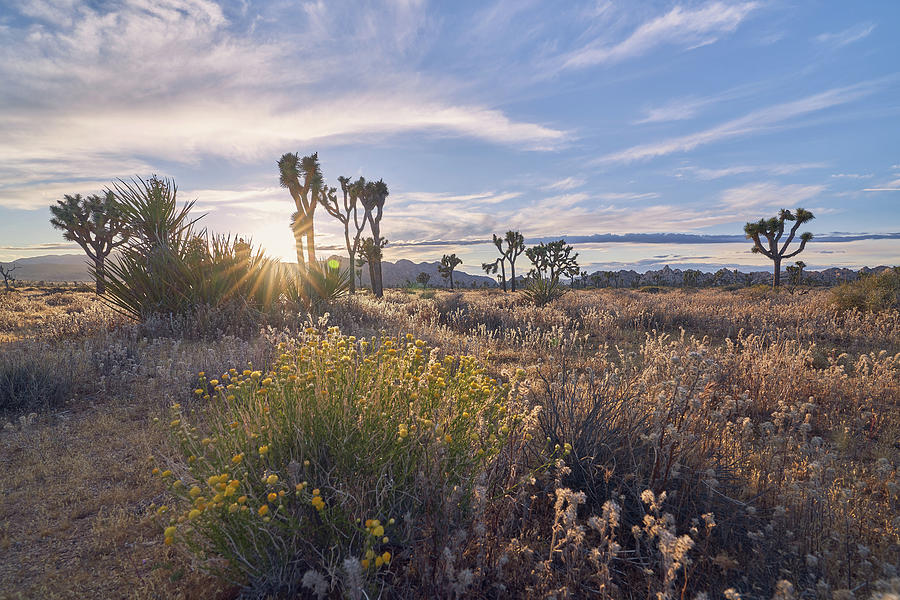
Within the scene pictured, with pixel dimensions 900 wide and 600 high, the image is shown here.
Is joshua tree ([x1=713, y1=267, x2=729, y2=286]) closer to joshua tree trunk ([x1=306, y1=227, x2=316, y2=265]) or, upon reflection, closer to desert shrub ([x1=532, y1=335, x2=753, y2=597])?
joshua tree trunk ([x1=306, y1=227, x2=316, y2=265])

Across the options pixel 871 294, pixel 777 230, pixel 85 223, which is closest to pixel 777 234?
pixel 777 230

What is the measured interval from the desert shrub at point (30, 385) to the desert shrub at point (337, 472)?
3.73 metres

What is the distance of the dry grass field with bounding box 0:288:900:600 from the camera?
2291mm

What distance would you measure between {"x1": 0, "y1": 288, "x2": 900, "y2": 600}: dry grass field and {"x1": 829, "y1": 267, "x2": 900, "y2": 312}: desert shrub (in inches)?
349

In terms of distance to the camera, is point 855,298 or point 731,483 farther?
point 855,298

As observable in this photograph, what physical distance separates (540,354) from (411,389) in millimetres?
5587

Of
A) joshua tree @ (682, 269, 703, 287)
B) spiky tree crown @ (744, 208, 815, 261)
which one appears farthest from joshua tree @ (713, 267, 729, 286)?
spiky tree crown @ (744, 208, 815, 261)

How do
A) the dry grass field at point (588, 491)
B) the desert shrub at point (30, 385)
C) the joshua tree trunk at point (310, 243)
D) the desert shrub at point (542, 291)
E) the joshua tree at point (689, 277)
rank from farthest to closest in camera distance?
the joshua tree at point (689, 277), the joshua tree trunk at point (310, 243), the desert shrub at point (542, 291), the desert shrub at point (30, 385), the dry grass field at point (588, 491)

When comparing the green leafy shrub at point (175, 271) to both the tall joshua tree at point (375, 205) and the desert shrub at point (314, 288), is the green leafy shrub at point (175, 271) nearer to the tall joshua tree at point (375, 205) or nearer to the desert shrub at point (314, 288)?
the desert shrub at point (314, 288)

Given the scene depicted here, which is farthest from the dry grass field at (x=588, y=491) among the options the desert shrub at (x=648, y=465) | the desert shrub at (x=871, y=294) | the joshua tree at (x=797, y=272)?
the joshua tree at (x=797, y=272)

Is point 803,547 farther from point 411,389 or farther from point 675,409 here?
point 411,389

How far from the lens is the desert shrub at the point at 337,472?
84.3 inches

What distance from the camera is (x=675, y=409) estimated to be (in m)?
3.08

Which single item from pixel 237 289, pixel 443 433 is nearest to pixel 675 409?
pixel 443 433
